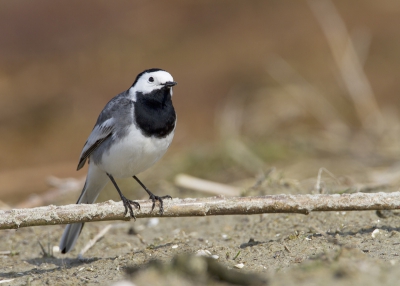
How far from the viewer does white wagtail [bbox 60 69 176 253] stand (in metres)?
5.21

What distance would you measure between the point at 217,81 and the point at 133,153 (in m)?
13.0

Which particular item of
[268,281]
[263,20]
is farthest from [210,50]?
[268,281]

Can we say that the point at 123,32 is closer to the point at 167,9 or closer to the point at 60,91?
the point at 167,9

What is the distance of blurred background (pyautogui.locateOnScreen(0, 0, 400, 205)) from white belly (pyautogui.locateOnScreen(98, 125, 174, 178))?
3.11 metres

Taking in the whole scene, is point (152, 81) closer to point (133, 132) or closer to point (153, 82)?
point (153, 82)

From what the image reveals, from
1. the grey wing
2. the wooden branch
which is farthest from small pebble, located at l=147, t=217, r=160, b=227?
the wooden branch

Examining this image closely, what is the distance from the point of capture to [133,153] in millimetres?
5211

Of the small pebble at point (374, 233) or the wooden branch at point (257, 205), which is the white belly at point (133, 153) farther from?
the small pebble at point (374, 233)

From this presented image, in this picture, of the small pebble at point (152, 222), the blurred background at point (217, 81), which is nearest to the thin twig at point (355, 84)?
the blurred background at point (217, 81)

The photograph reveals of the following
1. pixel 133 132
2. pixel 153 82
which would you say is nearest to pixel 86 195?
pixel 133 132

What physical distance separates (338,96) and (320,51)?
441 centimetres

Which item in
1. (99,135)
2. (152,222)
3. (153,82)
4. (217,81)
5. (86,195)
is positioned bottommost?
(152,222)

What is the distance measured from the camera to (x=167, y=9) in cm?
2152

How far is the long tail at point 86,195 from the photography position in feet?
18.3
